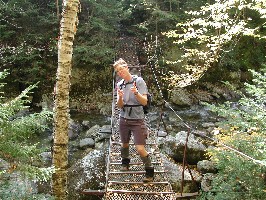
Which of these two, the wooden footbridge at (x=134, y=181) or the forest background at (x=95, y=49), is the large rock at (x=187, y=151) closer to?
the wooden footbridge at (x=134, y=181)

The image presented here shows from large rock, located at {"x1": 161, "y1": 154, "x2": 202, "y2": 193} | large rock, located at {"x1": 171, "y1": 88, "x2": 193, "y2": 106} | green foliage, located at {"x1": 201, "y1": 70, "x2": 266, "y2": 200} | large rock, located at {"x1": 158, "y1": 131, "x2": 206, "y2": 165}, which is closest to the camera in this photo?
green foliage, located at {"x1": 201, "y1": 70, "x2": 266, "y2": 200}

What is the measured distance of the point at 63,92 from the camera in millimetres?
4242

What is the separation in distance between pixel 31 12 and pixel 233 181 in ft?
35.7

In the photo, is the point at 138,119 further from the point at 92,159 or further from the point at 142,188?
the point at 92,159

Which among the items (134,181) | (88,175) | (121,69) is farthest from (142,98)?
(88,175)

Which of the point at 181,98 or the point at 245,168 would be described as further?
the point at 181,98

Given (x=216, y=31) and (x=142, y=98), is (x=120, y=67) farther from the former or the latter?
(x=216, y=31)

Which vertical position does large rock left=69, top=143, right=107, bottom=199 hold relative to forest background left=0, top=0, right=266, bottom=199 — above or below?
below

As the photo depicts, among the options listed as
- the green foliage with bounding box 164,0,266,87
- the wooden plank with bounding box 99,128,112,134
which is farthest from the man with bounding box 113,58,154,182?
the wooden plank with bounding box 99,128,112,134

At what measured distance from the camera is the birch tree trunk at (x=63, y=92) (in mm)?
4078

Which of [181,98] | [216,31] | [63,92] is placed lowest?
[181,98]

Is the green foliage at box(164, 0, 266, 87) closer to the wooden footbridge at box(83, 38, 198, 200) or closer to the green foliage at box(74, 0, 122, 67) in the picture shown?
the green foliage at box(74, 0, 122, 67)

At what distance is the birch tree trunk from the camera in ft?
13.4

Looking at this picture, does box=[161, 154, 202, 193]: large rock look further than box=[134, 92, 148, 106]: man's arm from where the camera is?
Yes
